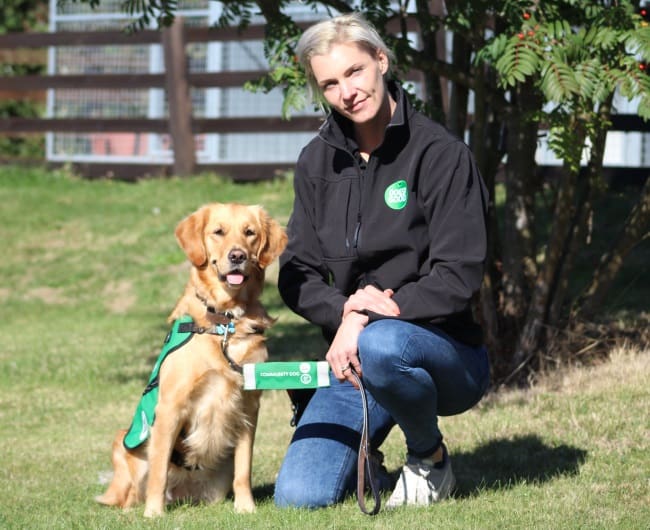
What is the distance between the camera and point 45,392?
6.88 metres

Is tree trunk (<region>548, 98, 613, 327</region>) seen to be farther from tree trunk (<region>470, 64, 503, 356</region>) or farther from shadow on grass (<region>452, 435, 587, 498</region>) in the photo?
shadow on grass (<region>452, 435, 587, 498</region>)

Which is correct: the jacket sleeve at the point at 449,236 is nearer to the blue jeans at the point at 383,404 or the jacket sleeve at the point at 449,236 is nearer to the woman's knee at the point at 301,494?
the blue jeans at the point at 383,404

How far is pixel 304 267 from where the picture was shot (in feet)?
13.3

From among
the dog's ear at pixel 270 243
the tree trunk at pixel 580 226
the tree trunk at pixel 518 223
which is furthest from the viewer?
the tree trunk at pixel 518 223

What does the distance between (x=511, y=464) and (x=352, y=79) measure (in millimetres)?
1871

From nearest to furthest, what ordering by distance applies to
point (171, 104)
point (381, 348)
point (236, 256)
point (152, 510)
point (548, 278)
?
1. point (381, 348)
2. point (152, 510)
3. point (236, 256)
4. point (548, 278)
5. point (171, 104)

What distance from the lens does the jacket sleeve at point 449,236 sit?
11.8 ft

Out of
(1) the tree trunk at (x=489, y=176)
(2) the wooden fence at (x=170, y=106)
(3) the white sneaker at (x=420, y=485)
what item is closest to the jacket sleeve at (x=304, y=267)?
(3) the white sneaker at (x=420, y=485)

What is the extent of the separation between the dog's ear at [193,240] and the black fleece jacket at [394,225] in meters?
0.35

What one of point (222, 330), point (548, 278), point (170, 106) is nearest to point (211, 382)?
point (222, 330)

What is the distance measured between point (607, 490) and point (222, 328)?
160cm

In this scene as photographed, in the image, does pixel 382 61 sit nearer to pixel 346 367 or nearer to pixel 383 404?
pixel 346 367

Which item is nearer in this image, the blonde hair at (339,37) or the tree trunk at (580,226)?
the blonde hair at (339,37)

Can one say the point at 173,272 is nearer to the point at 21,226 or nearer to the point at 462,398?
the point at 21,226
